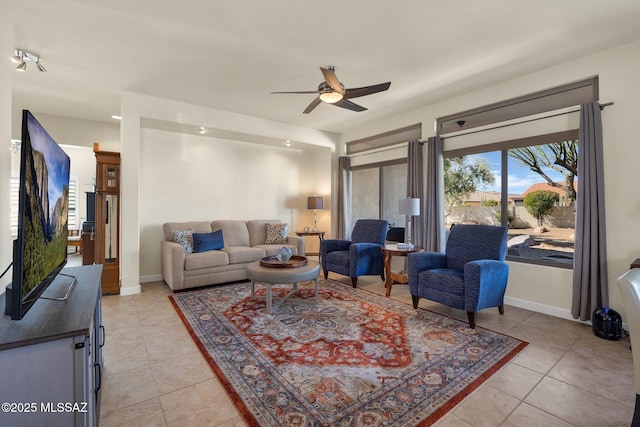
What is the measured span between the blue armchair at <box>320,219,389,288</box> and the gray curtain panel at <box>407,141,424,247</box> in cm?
46

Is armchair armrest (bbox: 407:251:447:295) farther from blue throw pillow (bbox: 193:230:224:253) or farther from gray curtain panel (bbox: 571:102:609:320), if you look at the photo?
blue throw pillow (bbox: 193:230:224:253)

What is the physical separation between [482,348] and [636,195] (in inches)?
82.4

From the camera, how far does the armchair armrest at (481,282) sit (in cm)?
288

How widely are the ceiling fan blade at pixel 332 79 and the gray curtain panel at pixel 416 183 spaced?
6.88 ft

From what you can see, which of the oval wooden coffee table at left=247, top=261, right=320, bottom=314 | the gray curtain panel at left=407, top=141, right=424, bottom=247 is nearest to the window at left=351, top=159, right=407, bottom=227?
the gray curtain panel at left=407, top=141, right=424, bottom=247

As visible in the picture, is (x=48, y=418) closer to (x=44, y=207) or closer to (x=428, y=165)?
(x=44, y=207)

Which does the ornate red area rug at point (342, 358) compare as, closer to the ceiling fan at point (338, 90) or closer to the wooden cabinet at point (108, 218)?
the wooden cabinet at point (108, 218)

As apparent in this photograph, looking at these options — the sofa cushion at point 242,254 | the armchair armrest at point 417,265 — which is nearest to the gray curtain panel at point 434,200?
the armchair armrest at point 417,265

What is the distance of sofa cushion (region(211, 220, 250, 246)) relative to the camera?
5176 mm

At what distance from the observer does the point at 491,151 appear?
4055 millimetres

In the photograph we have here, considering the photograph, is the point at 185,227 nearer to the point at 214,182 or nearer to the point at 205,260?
the point at 205,260

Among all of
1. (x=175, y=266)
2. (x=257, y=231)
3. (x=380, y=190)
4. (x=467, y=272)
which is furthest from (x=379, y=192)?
(x=175, y=266)

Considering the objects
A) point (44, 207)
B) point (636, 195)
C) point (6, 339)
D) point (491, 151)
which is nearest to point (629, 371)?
point (636, 195)

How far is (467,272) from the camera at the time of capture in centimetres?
294
